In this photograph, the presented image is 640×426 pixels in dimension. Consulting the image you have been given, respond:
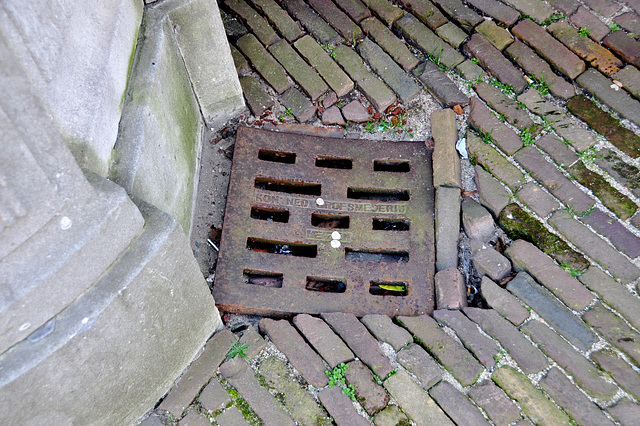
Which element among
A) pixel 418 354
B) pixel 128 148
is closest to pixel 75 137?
pixel 128 148

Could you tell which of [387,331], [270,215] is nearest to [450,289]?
[387,331]

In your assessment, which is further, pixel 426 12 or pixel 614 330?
pixel 426 12

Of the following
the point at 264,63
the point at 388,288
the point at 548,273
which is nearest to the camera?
the point at 548,273

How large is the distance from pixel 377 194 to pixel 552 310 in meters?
0.96

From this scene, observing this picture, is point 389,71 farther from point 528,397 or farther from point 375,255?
point 528,397

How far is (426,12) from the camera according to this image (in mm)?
2928

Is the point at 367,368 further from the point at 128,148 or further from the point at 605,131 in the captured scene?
the point at 605,131

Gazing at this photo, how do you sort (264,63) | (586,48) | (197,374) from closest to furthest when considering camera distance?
(197,374) < (586,48) < (264,63)

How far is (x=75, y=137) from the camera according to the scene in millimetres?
1615

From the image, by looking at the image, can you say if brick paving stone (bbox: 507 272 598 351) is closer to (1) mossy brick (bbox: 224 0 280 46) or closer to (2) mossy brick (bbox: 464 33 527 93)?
(2) mossy brick (bbox: 464 33 527 93)

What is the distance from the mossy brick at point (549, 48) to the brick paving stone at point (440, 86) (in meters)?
0.50

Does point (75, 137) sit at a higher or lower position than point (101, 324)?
higher

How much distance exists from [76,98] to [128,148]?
27 centimetres

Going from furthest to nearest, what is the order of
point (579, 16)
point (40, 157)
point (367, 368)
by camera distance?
point (579, 16) → point (367, 368) → point (40, 157)
